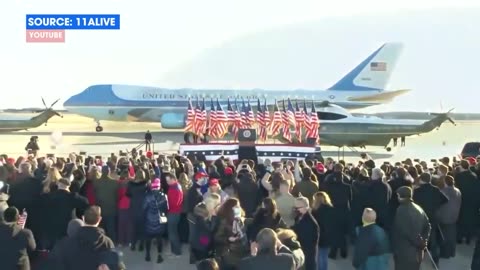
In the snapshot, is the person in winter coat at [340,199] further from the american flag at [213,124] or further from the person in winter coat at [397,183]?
the american flag at [213,124]

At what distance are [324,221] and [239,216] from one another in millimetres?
1876

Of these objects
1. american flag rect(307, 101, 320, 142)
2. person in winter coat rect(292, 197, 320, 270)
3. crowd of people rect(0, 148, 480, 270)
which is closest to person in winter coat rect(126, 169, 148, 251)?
crowd of people rect(0, 148, 480, 270)

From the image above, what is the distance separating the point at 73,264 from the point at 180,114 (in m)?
35.3

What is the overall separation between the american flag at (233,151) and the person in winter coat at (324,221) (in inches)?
343

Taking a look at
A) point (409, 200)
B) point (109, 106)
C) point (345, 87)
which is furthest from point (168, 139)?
point (409, 200)

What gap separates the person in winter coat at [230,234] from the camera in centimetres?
731

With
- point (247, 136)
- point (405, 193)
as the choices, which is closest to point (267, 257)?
point (405, 193)

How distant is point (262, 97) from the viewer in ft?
147

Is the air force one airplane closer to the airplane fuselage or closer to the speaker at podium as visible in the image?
the airplane fuselage

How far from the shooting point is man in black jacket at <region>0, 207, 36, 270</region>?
255 inches

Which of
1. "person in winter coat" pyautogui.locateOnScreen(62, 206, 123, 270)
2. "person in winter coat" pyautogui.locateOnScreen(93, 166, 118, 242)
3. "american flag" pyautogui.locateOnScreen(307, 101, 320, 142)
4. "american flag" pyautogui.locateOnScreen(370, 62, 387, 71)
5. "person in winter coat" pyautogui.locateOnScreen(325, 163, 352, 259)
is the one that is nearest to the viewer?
"person in winter coat" pyautogui.locateOnScreen(62, 206, 123, 270)

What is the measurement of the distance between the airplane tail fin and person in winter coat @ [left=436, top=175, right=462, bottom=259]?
40.9m

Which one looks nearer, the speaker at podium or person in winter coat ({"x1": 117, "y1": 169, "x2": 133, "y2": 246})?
person in winter coat ({"x1": 117, "y1": 169, "x2": 133, "y2": 246})

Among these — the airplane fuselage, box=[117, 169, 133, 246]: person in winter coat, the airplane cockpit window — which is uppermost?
the airplane fuselage
